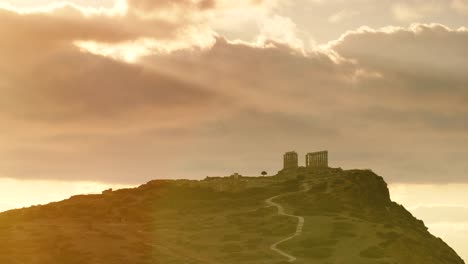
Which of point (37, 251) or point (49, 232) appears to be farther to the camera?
point (49, 232)

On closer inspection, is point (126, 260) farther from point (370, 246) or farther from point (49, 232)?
point (370, 246)

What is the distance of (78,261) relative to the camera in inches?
5999

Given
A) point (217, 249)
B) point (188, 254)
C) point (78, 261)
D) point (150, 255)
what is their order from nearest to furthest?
point (78, 261)
point (150, 255)
point (188, 254)
point (217, 249)

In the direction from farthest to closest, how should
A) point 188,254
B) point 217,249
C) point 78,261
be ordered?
point 217,249, point 188,254, point 78,261

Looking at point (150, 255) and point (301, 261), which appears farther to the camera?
point (301, 261)

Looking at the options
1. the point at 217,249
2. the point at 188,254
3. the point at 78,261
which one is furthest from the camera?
the point at 217,249

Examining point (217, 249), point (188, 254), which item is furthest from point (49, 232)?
point (217, 249)

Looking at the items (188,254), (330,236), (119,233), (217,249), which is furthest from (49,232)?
(330,236)

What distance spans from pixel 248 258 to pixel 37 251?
4866 cm

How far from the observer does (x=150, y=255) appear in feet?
543

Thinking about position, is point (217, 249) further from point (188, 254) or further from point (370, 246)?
point (370, 246)

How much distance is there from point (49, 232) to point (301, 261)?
2053 inches

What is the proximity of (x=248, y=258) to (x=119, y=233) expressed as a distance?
92.5ft

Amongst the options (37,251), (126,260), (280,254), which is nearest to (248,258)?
(280,254)
